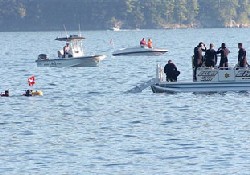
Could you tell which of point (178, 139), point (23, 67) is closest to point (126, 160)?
point (178, 139)

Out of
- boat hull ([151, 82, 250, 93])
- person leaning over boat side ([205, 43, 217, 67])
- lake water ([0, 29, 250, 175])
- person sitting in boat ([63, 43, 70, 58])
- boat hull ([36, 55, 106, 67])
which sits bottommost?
lake water ([0, 29, 250, 175])

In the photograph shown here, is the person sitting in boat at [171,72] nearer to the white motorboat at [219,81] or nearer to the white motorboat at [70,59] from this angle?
the white motorboat at [219,81]

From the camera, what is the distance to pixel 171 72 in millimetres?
48250

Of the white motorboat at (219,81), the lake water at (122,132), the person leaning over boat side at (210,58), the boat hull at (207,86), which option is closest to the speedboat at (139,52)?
the lake water at (122,132)

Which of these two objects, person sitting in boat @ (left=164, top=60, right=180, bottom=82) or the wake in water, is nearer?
person sitting in boat @ (left=164, top=60, right=180, bottom=82)

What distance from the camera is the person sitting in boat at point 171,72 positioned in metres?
47.8

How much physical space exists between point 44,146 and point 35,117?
342 inches

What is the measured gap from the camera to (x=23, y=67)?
8550 cm

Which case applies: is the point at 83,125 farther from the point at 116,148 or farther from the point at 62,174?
the point at 62,174

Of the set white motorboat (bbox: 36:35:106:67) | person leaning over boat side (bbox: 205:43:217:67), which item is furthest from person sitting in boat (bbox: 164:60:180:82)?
white motorboat (bbox: 36:35:106:67)

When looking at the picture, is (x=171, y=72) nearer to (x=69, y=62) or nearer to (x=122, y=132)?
(x=122, y=132)

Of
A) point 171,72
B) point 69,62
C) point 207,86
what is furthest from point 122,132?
point 69,62

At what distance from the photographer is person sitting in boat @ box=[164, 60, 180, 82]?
4778cm

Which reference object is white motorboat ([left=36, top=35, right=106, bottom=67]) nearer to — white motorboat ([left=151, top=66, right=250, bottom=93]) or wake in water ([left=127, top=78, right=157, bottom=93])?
wake in water ([left=127, top=78, right=157, bottom=93])
